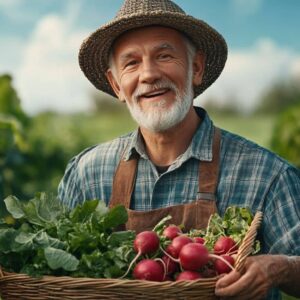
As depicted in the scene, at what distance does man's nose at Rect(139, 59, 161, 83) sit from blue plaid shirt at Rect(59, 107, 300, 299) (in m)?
0.37

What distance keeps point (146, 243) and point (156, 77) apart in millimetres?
1044

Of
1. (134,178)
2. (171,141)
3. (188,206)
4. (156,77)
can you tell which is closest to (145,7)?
(156,77)

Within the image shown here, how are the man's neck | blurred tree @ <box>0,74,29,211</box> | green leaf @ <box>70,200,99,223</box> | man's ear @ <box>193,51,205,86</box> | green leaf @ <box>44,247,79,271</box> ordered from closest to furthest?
1. green leaf @ <box>44,247,79,271</box>
2. green leaf @ <box>70,200,99,223</box>
3. the man's neck
4. man's ear @ <box>193,51,205,86</box>
5. blurred tree @ <box>0,74,29,211</box>

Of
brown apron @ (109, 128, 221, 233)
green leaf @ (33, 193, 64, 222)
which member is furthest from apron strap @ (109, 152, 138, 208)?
green leaf @ (33, 193, 64, 222)

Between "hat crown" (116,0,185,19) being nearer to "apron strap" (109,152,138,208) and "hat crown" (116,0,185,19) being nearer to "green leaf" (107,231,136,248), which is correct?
"apron strap" (109,152,138,208)

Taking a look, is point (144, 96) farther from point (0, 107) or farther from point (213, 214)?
point (0, 107)

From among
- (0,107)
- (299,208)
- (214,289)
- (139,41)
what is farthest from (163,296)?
(0,107)

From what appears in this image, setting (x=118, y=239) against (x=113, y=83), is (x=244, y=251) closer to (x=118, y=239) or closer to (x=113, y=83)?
(x=118, y=239)

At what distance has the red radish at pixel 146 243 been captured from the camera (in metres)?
2.98

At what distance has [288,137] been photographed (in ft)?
26.0

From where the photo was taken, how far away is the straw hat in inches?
150

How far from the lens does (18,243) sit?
3051 mm

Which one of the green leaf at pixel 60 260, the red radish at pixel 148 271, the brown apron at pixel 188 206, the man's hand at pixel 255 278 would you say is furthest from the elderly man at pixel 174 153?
the green leaf at pixel 60 260

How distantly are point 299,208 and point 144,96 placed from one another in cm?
89
